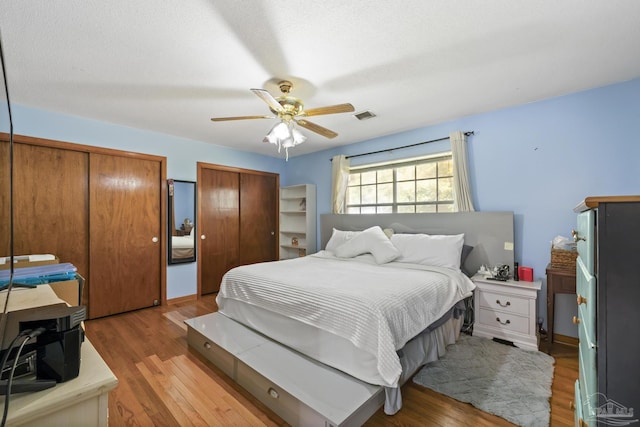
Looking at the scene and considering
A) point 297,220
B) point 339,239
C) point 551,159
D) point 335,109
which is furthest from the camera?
point 297,220

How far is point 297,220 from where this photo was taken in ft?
17.5

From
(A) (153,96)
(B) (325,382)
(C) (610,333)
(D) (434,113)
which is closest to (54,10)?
(A) (153,96)

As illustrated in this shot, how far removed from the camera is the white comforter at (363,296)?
172cm

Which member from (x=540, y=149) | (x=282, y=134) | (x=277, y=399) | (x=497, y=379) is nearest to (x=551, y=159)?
(x=540, y=149)

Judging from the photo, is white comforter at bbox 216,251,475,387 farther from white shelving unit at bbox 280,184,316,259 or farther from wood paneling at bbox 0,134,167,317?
white shelving unit at bbox 280,184,316,259

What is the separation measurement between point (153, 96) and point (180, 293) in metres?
2.72

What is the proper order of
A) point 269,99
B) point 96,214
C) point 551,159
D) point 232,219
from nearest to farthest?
1. point 269,99
2. point 551,159
3. point 96,214
4. point 232,219

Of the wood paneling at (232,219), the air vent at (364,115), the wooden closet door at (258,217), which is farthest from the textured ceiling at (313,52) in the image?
the wooden closet door at (258,217)

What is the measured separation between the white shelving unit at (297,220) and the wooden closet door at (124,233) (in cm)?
213

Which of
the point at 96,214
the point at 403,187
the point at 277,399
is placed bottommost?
the point at 277,399

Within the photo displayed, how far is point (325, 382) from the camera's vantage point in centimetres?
175

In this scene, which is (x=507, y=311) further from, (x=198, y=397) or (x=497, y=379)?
(x=198, y=397)

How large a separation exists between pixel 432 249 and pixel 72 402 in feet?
9.90

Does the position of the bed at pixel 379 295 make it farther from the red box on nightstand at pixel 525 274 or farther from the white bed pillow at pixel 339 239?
the red box on nightstand at pixel 525 274
